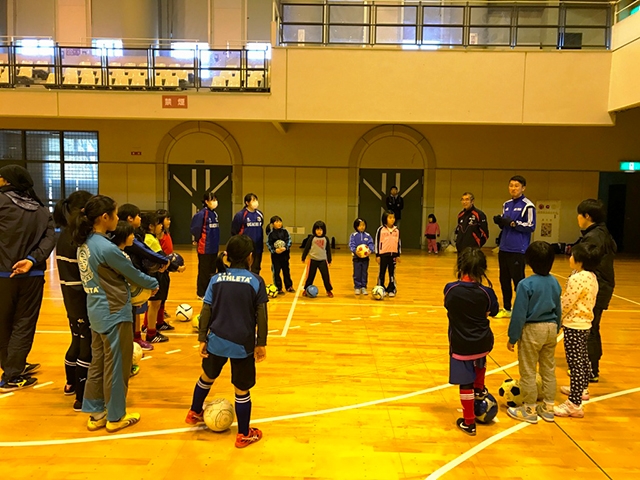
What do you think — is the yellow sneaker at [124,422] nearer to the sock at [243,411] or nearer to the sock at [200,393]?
the sock at [200,393]

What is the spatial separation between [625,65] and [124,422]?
43.0 ft

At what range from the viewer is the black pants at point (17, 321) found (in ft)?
14.6

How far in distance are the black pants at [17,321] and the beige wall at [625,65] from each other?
1245 cm

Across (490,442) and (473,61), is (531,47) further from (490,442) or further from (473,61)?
(490,442)

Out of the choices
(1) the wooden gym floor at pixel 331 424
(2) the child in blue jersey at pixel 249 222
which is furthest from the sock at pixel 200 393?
(2) the child in blue jersey at pixel 249 222

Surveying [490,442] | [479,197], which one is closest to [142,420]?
[490,442]

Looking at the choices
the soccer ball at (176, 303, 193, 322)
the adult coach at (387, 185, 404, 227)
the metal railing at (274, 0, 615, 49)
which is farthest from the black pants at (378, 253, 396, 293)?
the adult coach at (387, 185, 404, 227)

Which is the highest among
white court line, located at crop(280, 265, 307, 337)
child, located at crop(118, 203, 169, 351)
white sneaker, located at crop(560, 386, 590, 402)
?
child, located at crop(118, 203, 169, 351)

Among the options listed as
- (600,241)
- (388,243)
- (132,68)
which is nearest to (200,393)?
(600,241)

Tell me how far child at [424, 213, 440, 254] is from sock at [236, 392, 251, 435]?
13.0 m

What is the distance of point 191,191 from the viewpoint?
16688 millimetres

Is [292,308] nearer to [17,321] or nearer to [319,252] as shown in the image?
[319,252]

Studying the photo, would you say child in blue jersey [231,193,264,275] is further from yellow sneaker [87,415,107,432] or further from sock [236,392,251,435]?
sock [236,392,251,435]

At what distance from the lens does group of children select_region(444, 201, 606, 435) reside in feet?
12.5
